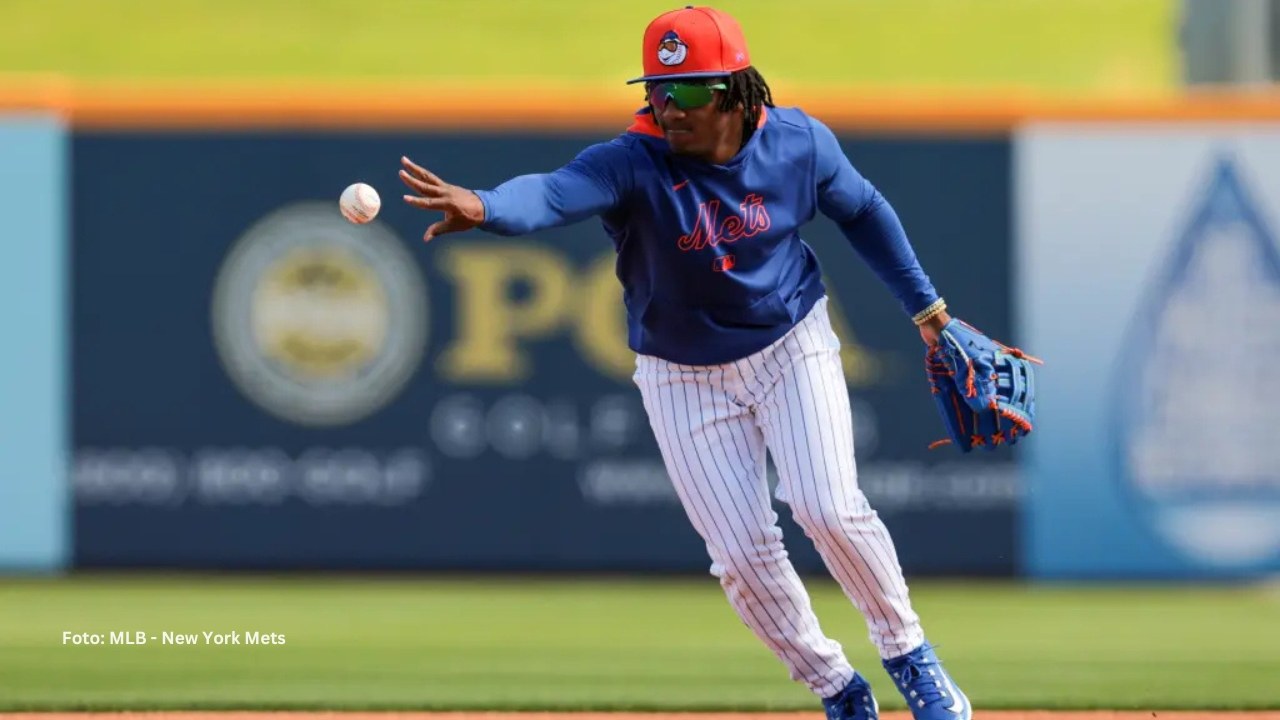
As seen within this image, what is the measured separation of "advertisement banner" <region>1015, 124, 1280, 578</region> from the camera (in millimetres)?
9875

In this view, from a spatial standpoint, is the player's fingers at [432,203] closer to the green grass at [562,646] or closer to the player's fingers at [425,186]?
the player's fingers at [425,186]

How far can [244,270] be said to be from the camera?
10.0 m

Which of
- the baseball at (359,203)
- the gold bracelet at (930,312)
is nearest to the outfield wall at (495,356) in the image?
the gold bracelet at (930,312)

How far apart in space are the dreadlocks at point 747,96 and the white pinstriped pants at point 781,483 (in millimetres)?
534

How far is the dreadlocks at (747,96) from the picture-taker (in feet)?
15.4

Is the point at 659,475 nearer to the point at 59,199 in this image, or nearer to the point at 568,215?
the point at 59,199

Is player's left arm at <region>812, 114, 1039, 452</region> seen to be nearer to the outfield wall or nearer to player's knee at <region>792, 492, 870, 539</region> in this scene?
player's knee at <region>792, 492, 870, 539</region>

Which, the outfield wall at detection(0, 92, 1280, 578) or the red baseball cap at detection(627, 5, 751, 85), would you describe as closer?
the red baseball cap at detection(627, 5, 751, 85)

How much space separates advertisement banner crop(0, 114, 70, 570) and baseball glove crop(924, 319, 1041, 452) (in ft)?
19.1

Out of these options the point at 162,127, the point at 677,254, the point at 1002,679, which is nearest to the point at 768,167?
the point at 677,254

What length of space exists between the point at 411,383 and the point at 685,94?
18.1 ft

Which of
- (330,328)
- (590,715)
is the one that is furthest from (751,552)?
(330,328)

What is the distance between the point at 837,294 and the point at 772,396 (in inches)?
199

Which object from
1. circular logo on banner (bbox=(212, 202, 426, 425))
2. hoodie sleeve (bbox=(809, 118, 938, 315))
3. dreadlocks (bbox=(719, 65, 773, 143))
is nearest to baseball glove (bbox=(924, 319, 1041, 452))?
hoodie sleeve (bbox=(809, 118, 938, 315))
